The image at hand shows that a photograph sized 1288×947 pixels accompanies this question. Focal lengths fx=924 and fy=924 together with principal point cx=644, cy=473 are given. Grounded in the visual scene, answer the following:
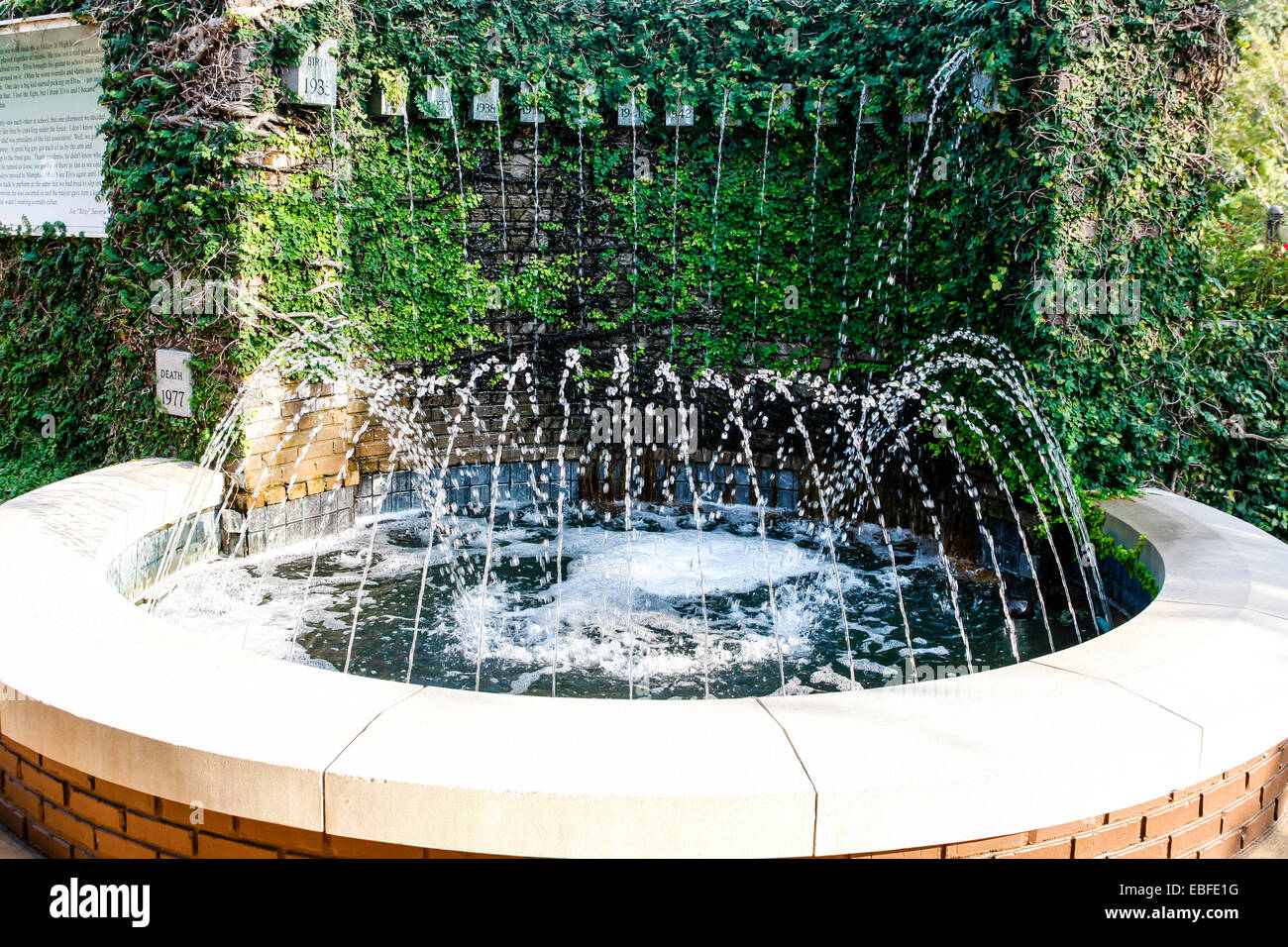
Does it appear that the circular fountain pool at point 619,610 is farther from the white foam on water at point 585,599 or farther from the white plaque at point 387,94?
the white plaque at point 387,94

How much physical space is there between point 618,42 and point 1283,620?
6519 mm

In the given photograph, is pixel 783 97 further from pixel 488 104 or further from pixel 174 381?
pixel 174 381

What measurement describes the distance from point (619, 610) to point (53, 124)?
567cm

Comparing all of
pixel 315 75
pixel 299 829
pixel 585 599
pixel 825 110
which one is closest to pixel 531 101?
pixel 315 75

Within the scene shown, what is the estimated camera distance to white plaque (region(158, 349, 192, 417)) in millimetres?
6086

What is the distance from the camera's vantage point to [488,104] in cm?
766

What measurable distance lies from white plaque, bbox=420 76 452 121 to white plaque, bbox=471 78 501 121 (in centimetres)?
22

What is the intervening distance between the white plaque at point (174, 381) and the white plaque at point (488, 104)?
3.15 m

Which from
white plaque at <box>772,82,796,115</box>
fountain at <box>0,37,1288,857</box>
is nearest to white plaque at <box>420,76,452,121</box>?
fountain at <box>0,37,1288,857</box>

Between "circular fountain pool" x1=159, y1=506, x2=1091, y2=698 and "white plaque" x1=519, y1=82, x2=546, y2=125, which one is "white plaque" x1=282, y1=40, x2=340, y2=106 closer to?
"white plaque" x1=519, y1=82, x2=546, y2=125

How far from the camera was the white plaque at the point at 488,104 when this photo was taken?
7.62 meters

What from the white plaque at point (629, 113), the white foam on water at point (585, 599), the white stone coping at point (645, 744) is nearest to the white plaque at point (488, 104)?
the white plaque at point (629, 113)

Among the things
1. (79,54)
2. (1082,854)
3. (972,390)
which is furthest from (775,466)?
(79,54)
